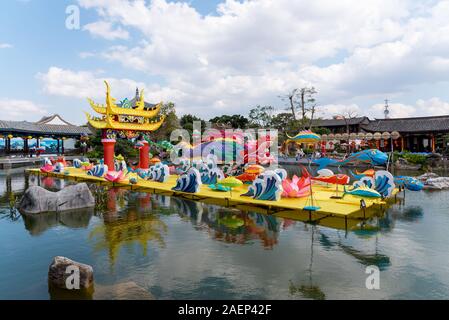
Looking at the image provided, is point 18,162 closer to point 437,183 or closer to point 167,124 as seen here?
point 167,124

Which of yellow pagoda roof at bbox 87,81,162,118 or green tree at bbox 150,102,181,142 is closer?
yellow pagoda roof at bbox 87,81,162,118

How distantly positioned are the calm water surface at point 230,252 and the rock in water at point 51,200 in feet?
1.83

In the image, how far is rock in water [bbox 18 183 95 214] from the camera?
13.8 meters

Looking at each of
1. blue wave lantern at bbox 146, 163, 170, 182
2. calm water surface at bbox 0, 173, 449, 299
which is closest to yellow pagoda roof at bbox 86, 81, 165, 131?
blue wave lantern at bbox 146, 163, 170, 182

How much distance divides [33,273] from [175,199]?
31.0ft

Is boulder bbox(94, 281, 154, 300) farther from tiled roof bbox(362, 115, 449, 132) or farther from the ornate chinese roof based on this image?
tiled roof bbox(362, 115, 449, 132)

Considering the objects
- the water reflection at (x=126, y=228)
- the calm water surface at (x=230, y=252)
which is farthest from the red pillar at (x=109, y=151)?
the calm water surface at (x=230, y=252)

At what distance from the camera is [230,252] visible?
919 centimetres

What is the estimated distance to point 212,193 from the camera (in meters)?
16.8

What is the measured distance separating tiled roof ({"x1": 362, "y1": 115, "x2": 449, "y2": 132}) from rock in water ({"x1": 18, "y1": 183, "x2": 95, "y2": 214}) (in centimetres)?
3776
